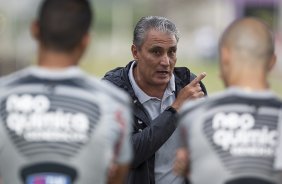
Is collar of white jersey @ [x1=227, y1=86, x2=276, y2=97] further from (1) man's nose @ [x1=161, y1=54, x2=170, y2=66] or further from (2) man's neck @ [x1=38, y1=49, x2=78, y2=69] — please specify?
(1) man's nose @ [x1=161, y1=54, x2=170, y2=66]

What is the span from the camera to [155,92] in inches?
259

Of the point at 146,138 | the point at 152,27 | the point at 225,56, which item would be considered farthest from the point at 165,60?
the point at 225,56

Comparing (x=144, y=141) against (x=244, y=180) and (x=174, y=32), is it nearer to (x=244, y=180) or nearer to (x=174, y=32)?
(x=174, y=32)

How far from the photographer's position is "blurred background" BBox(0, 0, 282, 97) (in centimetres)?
2920

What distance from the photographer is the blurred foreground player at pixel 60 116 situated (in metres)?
4.29

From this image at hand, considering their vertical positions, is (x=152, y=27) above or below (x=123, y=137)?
above

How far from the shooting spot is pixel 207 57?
1241 inches

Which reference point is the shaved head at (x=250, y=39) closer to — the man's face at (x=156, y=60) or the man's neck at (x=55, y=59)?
the man's neck at (x=55, y=59)

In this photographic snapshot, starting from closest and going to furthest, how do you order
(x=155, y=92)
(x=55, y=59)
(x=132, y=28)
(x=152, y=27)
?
1. (x=55, y=59)
2. (x=155, y=92)
3. (x=152, y=27)
4. (x=132, y=28)

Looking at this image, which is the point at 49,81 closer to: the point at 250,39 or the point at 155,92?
the point at 250,39

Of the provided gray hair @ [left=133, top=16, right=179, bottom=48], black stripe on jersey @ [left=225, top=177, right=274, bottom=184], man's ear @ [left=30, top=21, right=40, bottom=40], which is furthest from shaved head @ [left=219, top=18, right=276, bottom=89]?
gray hair @ [left=133, top=16, right=179, bottom=48]

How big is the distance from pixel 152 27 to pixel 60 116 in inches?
100

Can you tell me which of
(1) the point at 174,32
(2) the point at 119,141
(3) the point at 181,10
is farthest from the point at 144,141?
(3) the point at 181,10

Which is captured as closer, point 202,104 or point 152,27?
point 202,104
